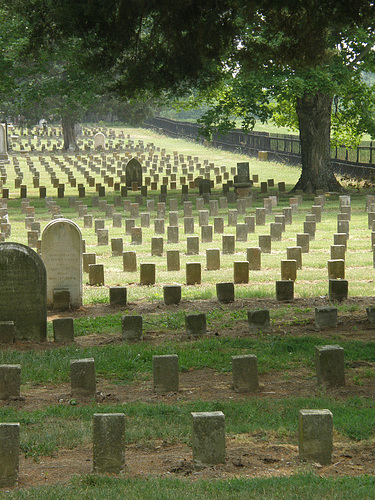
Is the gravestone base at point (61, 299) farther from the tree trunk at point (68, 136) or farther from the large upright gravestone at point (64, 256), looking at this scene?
the tree trunk at point (68, 136)

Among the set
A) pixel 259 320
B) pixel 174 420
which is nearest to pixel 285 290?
pixel 259 320

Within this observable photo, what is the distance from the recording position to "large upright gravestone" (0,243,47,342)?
10000 mm

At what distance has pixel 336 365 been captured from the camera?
25.2 ft

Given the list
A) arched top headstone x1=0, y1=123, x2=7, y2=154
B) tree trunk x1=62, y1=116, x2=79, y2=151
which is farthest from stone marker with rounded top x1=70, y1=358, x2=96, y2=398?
tree trunk x1=62, y1=116, x2=79, y2=151

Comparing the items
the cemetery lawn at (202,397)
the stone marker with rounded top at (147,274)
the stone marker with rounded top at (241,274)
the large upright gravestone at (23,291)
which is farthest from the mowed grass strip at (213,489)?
the stone marker with rounded top at (147,274)

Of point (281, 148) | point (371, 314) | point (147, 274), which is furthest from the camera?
point (281, 148)

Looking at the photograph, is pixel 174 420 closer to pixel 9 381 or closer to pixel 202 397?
pixel 202 397

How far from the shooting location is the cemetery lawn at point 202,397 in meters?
5.39

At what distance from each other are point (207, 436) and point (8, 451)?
4.41 ft

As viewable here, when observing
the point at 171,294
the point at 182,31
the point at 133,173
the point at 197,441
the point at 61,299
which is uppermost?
the point at 182,31

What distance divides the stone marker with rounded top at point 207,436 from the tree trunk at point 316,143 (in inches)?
975

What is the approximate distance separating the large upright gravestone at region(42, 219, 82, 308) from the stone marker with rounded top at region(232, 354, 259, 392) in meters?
5.00

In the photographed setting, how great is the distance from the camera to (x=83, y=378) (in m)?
7.68

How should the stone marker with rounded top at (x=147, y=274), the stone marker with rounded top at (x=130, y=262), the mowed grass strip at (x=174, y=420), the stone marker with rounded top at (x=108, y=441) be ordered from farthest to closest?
the stone marker with rounded top at (x=130, y=262)
the stone marker with rounded top at (x=147, y=274)
the mowed grass strip at (x=174, y=420)
the stone marker with rounded top at (x=108, y=441)
